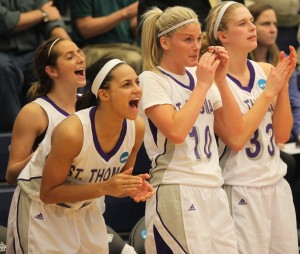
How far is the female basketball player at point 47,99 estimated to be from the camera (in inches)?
186

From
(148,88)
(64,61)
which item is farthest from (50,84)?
(148,88)

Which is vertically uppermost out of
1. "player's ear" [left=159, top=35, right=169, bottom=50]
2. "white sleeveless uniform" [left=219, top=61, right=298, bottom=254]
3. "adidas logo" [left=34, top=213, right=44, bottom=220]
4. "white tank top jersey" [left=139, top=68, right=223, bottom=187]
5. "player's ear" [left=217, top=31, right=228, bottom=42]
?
"player's ear" [left=159, top=35, right=169, bottom=50]

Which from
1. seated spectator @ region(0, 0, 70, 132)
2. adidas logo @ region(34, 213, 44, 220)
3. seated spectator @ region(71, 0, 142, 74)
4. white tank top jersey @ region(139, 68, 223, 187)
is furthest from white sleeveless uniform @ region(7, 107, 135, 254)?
seated spectator @ region(71, 0, 142, 74)

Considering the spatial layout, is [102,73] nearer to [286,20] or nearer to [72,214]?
[72,214]

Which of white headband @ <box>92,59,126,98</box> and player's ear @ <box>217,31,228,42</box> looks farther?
player's ear @ <box>217,31,228,42</box>

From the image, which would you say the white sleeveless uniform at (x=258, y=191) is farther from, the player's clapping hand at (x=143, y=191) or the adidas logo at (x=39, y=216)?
the adidas logo at (x=39, y=216)

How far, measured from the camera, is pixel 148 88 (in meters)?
4.74

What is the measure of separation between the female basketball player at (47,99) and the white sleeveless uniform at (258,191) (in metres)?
0.96

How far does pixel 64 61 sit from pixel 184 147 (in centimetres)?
85

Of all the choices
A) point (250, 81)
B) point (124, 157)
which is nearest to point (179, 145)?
point (124, 157)

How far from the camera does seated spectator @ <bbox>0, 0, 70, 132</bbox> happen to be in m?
6.36

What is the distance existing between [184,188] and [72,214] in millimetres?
632

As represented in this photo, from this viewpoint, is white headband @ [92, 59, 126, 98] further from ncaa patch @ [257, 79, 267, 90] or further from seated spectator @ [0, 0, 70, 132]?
seated spectator @ [0, 0, 70, 132]

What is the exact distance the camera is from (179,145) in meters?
4.71
